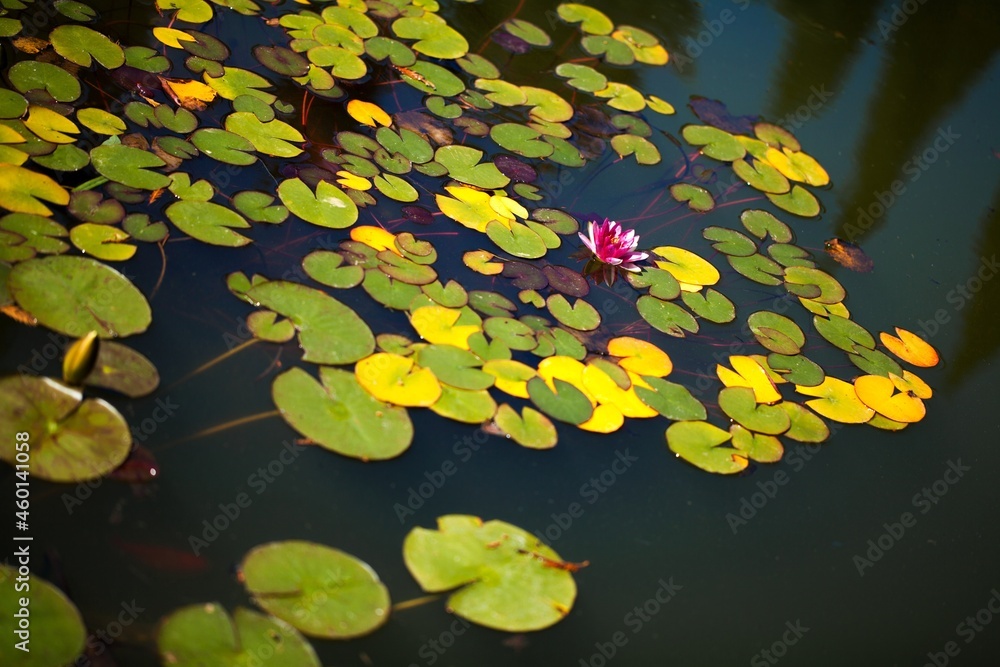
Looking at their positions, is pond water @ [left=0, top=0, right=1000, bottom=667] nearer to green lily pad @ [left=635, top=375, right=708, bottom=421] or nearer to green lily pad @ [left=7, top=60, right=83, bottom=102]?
green lily pad @ [left=635, top=375, right=708, bottom=421]

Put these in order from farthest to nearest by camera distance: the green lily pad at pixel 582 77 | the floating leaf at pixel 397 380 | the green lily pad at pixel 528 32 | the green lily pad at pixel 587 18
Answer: the green lily pad at pixel 587 18 → the green lily pad at pixel 528 32 → the green lily pad at pixel 582 77 → the floating leaf at pixel 397 380

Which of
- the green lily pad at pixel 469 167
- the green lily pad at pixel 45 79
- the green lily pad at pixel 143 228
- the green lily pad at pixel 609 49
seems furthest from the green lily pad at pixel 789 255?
the green lily pad at pixel 45 79

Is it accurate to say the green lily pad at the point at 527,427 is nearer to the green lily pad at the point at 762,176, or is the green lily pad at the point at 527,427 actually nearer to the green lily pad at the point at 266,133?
the green lily pad at the point at 266,133

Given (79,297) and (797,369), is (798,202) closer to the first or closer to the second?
(797,369)

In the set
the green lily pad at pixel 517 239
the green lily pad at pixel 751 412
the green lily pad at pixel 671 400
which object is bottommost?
the green lily pad at pixel 517 239

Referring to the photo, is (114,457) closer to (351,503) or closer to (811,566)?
(351,503)

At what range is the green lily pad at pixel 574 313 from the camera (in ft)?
6.47

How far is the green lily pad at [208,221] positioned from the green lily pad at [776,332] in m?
1.37

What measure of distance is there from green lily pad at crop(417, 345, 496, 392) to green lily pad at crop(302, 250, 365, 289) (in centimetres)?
27

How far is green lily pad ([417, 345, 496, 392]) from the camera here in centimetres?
173

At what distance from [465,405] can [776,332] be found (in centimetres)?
97

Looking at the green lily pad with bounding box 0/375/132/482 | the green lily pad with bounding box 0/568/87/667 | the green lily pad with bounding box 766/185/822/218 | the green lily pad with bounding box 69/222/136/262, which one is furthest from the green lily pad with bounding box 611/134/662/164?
the green lily pad with bounding box 0/568/87/667

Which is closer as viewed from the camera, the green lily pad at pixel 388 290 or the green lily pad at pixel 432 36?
the green lily pad at pixel 388 290

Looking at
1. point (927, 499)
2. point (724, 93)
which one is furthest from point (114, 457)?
point (724, 93)
